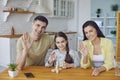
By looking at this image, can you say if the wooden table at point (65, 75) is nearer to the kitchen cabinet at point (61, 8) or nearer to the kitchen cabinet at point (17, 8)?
the kitchen cabinet at point (17, 8)

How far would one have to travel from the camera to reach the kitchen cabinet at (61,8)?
20.8 feet

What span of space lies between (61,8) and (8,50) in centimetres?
241

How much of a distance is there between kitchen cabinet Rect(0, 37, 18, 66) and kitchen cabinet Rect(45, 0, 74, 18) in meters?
1.82

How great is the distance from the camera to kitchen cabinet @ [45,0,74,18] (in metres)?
6.33

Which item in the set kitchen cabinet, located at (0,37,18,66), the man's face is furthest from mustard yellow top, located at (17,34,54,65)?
kitchen cabinet, located at (0,37,18,66)

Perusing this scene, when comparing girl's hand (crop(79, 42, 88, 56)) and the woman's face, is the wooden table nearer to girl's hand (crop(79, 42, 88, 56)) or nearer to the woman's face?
girl's hand (crop(79, 42, 88, 56))

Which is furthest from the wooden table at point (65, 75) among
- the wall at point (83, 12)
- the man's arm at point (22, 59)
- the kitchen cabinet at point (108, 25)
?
the wall at point (83, 12)

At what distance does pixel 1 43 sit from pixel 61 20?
2.51m

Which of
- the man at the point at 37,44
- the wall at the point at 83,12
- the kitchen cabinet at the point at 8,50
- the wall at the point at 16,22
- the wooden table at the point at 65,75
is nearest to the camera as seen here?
the wooden table at the point at 65,75

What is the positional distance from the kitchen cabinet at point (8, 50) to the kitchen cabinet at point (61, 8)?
1.82 metres

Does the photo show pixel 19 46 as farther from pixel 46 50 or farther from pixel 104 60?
pixel 104 60

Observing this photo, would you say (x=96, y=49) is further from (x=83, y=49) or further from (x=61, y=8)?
(x=61, y=8)

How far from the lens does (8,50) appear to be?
194 inches

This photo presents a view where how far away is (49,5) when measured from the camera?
20.9 ft
